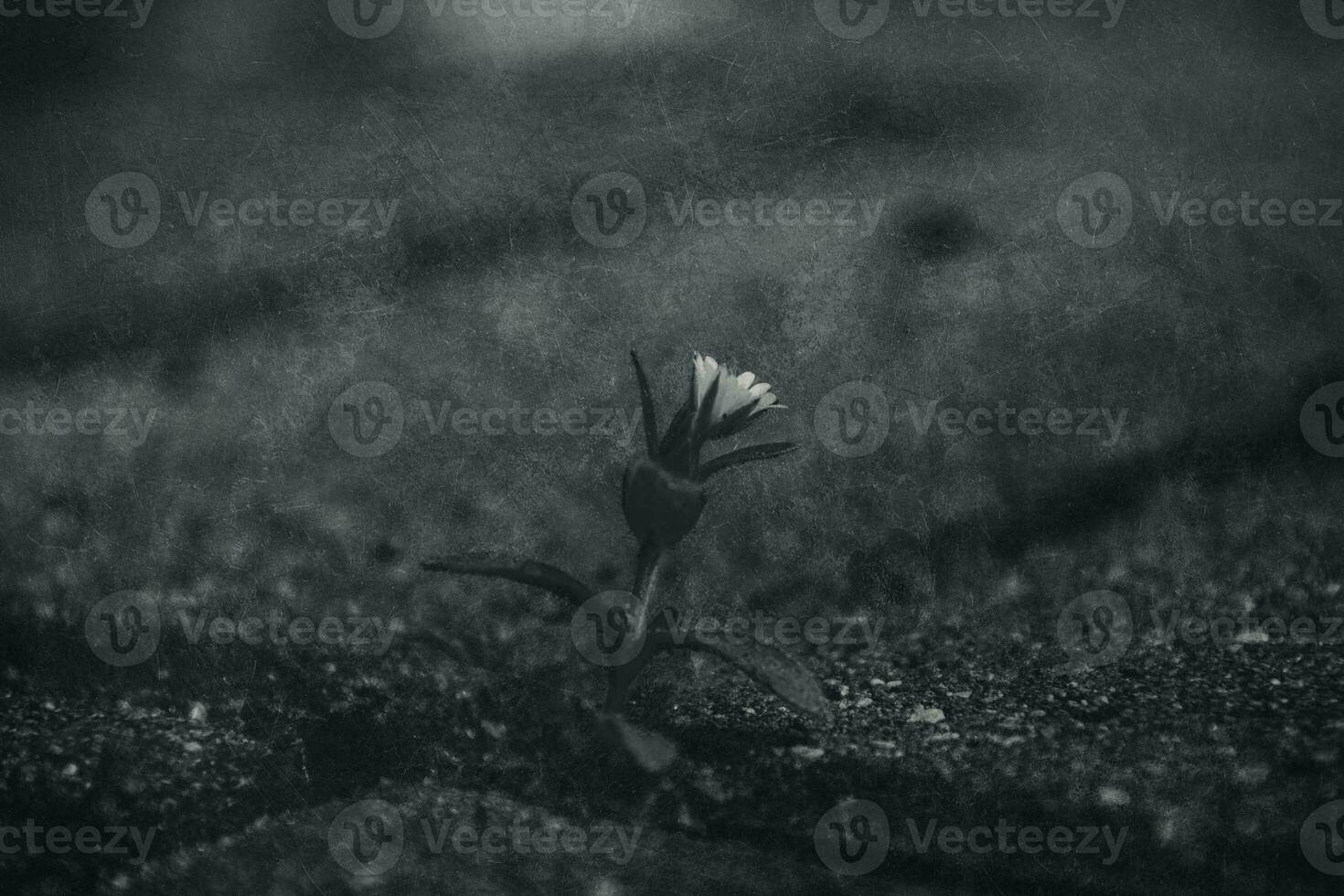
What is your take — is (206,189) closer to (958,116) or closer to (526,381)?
(526,381)

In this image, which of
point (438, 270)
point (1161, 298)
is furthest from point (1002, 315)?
point (438, 270)
